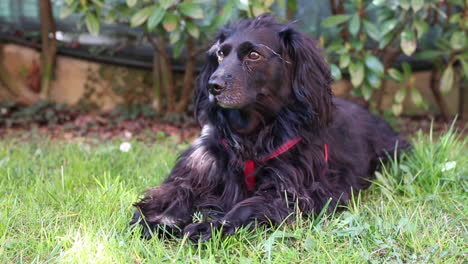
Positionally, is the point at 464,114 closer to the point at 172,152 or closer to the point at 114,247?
the point at 172,152

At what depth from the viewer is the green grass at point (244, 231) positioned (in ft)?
6.14

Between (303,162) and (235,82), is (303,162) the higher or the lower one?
the lower one

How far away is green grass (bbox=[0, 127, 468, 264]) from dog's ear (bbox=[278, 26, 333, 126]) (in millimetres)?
510

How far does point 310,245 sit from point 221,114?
806 mm

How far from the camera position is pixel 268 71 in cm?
230

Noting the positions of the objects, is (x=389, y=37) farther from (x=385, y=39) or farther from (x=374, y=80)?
(x=374, y=80)

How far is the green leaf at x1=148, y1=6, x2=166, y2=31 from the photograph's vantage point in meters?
3.33

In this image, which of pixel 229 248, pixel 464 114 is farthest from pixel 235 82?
pixel 464 114

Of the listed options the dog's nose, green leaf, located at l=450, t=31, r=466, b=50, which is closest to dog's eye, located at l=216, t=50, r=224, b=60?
the dog's nose

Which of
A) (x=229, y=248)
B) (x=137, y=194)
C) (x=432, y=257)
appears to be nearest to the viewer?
(x=432, y=257)

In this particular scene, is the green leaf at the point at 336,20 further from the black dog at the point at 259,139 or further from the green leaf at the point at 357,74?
the black dog at the point at 259,139

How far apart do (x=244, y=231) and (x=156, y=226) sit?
383mm

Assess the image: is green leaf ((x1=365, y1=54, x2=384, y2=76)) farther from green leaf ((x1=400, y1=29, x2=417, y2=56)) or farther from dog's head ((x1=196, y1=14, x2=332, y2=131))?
dog's head ((x1=196, y1=14, x2=332, y2=131))

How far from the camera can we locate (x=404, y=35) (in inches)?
141
